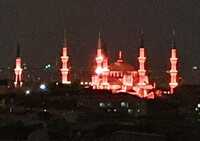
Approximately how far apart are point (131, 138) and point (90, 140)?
79.7 inches

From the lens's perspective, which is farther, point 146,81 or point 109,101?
point 146,81

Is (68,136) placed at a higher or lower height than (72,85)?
lower

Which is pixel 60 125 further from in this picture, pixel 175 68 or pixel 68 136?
pixel 175 68

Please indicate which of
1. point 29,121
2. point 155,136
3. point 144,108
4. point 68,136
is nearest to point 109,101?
point 144,108

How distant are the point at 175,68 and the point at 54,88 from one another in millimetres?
9659

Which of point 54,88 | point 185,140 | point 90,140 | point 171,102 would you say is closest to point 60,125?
point 90,140

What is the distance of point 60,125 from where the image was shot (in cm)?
2103

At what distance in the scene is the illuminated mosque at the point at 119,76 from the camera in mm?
45500

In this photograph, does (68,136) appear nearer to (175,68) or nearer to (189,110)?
(189,110)

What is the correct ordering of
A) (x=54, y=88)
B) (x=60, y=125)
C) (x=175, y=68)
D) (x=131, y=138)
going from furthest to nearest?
(x=175, y=68), (x=54, y=88), (x=60, y=125), (x=131, y=138)

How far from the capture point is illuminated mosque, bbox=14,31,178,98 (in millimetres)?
45500

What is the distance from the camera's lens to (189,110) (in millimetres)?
32875

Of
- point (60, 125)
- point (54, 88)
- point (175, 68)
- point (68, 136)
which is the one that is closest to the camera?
point (68, 136)

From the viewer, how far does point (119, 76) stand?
47.9 m
